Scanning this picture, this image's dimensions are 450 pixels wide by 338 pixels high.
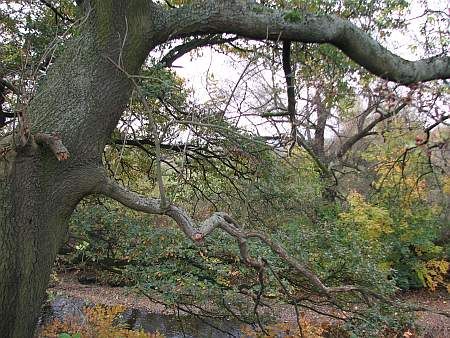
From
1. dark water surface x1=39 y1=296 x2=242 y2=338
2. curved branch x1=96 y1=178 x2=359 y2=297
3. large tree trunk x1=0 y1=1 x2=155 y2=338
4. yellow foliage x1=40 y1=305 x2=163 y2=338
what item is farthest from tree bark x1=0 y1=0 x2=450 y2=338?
dark water surface x1=39 y1=296 x2=242 y2=338

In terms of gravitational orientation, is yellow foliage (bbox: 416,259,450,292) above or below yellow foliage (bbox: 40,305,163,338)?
above

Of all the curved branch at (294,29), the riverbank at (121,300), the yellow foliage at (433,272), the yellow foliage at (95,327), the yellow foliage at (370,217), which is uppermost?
the yellow foliage at (370,217)

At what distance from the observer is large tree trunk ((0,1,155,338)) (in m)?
2.82

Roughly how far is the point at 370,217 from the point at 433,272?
3.38 metres

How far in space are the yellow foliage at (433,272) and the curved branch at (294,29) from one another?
468 inches

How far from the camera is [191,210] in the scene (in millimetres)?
6129

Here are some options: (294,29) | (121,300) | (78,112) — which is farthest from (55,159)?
(121,300)

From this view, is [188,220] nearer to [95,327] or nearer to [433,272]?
[95,327]

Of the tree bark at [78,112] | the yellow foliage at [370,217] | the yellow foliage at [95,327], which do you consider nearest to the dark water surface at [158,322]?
the yellow foliage at [95,327]

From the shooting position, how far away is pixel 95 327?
20.7 feet

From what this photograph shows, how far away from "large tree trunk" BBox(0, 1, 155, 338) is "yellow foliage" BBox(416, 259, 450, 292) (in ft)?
44.1

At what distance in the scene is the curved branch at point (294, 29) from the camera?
10.9 feet

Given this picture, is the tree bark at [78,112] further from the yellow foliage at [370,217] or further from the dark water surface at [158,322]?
the yellow foliage at [370,217]

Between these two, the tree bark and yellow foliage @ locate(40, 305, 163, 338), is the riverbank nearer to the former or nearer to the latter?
yellow foliage @ locate(40, 305, 163, 338)
